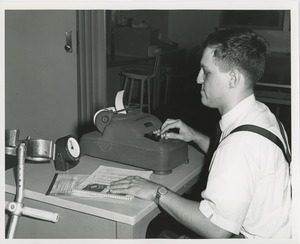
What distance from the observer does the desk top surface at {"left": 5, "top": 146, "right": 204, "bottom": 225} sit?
122 centimetres

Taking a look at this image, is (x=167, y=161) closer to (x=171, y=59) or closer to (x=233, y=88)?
(x=233, y=88)

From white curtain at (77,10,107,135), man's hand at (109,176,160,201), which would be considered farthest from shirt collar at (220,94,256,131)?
white curtain at (77,10,107,135)

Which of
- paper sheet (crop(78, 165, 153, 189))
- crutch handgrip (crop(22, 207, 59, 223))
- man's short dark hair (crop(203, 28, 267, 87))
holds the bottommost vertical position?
paper sheet (crop(78, 165, 153, 189))

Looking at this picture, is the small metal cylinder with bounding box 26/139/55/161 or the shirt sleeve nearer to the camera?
the shirt sleeve

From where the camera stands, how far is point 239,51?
136 centimetres

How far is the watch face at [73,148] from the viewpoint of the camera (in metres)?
1.54

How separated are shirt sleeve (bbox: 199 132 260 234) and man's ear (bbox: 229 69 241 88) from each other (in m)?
0.25

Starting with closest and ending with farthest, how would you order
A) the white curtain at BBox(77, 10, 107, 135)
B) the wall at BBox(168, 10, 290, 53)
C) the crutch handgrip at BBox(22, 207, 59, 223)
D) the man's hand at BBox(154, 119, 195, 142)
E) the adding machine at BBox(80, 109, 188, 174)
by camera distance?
the crutch handgrip at BBox(22, 207, 59, 223)
the adding machine at BBox(80, 109, 188, 174)
the man's hand at BBox(154, 119, 195, 142)
the white curtain at BBox(77, 10, 107, 135)
the wall at BBox(168, 10, 290, 53)

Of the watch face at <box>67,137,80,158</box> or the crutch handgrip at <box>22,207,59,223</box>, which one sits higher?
the watch face at <box>67,137,80,158</box>

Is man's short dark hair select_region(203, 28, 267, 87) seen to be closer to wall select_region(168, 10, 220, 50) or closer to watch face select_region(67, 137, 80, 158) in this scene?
watch face select_region(67, 137, 80, 158)

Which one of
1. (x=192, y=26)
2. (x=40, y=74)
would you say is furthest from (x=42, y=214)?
(x=192, y=26)

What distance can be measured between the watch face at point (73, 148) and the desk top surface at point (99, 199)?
72mm

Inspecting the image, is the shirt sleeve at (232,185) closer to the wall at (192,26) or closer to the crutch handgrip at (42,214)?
the crutch handgrip at (42,214)

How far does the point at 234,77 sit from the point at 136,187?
1.75ft
